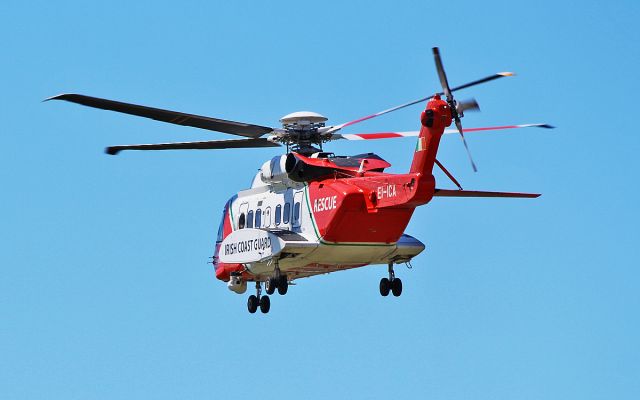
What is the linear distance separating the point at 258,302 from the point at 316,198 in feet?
17.7

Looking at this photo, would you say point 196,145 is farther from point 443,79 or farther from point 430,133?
point 443,79

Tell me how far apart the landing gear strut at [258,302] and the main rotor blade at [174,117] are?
5236 mm

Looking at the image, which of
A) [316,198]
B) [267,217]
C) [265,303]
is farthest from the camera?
[265,303]

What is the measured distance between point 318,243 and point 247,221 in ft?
16.8

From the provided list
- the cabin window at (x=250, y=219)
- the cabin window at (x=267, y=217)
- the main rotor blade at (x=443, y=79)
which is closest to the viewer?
the main rotor blade at (x=443, y=79)

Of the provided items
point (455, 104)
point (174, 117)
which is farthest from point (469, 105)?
point (174, 117)

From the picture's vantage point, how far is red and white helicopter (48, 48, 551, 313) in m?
46.1

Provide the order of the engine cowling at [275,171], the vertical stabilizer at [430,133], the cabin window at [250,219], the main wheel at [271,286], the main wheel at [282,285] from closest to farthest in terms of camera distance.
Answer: the vertical stabilizer at [430,133] → the main wheel at [282,285] → the main wheel at [271,286] → the engine cowling at [275,171] → the cabin window at [250,219]

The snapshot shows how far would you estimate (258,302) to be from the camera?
2078 inches

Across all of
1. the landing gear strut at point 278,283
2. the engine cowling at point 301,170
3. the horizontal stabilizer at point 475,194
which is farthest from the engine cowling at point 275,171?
the horizontal stabilizer at point 475,194

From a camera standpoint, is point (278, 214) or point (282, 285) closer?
point (282, 285)

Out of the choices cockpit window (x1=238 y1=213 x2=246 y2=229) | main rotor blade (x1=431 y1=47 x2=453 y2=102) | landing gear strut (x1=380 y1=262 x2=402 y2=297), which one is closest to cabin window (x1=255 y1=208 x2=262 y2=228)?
cockpit window (x1=238 y1=213 x2=246 y2=229)

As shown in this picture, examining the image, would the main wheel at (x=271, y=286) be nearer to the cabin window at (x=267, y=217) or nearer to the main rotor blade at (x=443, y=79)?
the cabin window at (x=267, y=217)

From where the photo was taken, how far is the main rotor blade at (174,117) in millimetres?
47000
